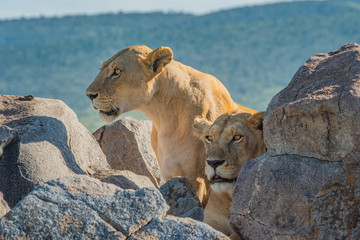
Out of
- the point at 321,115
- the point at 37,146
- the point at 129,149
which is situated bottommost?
the point at 129,149

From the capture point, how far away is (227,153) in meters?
6.56

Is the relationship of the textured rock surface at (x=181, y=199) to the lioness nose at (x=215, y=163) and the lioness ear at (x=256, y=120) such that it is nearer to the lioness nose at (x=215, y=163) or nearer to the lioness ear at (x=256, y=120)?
the lioness nose at (x=215, y=163)

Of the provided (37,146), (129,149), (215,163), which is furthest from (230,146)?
(129,149)

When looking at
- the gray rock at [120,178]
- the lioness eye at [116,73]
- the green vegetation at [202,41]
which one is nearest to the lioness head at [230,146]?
the gray rock at [120,178]

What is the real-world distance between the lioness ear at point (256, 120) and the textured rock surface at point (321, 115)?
32.3 inches

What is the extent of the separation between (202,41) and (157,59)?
275 ft

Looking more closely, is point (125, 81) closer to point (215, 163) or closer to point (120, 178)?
point (120, 178)

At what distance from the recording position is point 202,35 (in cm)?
9256

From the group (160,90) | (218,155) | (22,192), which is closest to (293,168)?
(218,155)

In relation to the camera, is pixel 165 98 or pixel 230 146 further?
pixel 165 98

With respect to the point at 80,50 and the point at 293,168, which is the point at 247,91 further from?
the point at 293,168

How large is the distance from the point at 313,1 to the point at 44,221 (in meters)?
90.2

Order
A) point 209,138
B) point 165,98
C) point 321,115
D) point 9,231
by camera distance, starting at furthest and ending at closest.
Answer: point 165,98 → point 209,138 → point 321,115 → point 9,231

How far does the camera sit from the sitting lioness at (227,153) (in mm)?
6480
